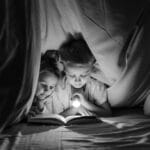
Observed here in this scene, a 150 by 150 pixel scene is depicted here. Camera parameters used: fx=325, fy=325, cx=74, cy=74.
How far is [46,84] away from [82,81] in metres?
0.19

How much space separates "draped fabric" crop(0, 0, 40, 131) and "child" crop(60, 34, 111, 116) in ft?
0.66

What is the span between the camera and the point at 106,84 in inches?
71.3

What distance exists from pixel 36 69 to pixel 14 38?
0.62ft

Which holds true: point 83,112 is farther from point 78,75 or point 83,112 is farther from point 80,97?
point 78,75

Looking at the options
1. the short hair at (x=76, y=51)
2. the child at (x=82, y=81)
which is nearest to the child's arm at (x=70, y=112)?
the child at (x=82, y=81)

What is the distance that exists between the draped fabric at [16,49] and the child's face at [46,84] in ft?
0.50

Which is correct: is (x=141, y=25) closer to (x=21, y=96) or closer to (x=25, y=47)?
(x=25, y=47)

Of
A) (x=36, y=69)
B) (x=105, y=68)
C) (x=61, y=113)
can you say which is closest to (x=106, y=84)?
(x=105, y=68)

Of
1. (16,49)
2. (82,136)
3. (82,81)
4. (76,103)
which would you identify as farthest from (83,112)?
(16,49)

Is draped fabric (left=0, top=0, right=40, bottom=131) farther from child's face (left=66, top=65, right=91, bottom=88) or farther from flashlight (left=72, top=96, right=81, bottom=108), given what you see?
flashlight (left=72, top=96, right=81, bottom=108)

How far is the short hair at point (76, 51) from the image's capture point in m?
1.64

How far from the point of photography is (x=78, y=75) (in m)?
1.66

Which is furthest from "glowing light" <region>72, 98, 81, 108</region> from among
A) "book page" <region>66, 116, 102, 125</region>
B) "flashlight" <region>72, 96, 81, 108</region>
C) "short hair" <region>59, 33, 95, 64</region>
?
"short hair" <region>59, 33, 95, 64</region>

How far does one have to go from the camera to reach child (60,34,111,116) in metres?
1.64
